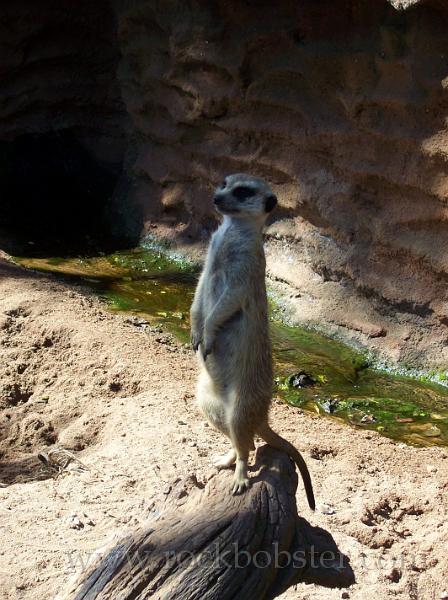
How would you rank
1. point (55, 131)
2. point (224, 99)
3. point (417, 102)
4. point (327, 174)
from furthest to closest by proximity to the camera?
point (55, 131), point (224, 99), point (327, 174), point (417, 102)

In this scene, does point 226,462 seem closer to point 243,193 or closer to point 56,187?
point 243,193

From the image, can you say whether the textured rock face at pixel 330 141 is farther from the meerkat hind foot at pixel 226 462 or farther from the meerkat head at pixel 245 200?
the meerkat hind foot at pixel 226 462

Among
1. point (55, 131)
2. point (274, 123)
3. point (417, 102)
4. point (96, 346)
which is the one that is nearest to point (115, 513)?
point (96, 346)

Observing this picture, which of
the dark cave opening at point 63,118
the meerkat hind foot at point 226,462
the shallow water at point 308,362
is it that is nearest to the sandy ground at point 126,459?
the meerkat hind foot at point 226,462

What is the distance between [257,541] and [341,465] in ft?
5.19

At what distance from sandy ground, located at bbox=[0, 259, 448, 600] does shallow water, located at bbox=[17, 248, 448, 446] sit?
0.34 m

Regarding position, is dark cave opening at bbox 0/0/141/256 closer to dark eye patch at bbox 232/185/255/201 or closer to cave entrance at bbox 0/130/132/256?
cave entrance at bbox 0/130/132/256

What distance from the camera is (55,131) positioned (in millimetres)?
8430

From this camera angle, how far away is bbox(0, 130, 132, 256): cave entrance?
25.8 feet

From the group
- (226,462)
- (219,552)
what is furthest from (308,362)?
(219,552)

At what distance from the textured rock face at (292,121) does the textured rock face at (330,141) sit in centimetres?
1

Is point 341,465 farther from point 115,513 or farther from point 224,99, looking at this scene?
point 224,99

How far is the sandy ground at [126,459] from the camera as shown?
310cm

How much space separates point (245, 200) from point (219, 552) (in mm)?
1248
